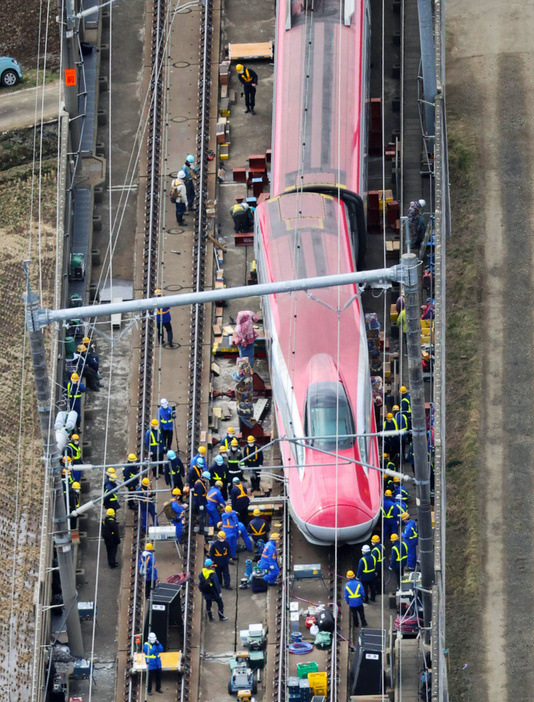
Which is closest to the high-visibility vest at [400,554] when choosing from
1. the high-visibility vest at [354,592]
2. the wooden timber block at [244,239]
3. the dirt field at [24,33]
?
the high-visibility vest at [354,592]

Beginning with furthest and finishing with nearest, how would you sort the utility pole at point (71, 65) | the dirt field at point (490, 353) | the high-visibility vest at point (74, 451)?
the utility pole at point (71, 65), the high-visibility vest at point (74, 451), the dirt field at point (490, 353)

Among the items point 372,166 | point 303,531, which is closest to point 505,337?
point 372,166

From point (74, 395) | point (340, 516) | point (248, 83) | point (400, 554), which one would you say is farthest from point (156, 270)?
point (400, 554)

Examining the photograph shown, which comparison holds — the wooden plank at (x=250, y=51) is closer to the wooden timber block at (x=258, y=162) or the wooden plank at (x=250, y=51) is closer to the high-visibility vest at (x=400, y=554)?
the wooden timber block at (x=258, y=162)

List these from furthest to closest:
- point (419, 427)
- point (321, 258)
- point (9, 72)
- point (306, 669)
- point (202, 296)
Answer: point (9, 72), point (321, 258), point (306, 669), point (419, 427), point (202, 296)

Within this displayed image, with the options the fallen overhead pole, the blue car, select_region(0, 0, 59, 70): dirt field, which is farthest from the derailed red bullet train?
select_region(0, 0, 59, 70): dirt field

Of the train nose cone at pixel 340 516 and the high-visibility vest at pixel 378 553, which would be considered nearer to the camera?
the high-visibility vest at pixel 378 553

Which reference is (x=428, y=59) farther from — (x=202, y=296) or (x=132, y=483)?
(x=202, y=296)

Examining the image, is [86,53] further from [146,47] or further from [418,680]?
[418,680]
